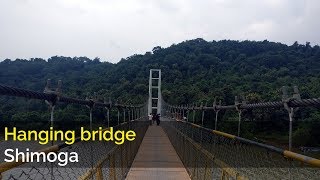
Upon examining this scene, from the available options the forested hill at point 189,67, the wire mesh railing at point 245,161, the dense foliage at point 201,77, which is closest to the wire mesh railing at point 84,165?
the wire mesh railing at point 245,161

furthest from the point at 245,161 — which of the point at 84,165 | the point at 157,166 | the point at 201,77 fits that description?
the point at 201,77

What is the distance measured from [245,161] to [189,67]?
53.4m

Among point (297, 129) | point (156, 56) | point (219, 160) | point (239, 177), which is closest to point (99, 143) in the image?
point (219, 160)

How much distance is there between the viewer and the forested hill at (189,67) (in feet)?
114

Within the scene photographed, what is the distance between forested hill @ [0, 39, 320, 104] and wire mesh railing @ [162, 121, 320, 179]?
2423cm

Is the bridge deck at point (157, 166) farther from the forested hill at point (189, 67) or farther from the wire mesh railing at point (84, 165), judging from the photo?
the forested hill at point (189, 67)

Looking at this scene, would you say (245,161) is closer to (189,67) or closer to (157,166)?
(157,166)

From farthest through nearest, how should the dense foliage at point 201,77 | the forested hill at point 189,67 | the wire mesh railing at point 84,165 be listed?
the forested hill at point 189,67
the dense foliage at point 201,77
the wire mesh railing at point 84,165

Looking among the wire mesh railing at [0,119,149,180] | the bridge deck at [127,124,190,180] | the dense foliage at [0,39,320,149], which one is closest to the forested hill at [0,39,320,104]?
the dense foliage at [0,39,320,149]

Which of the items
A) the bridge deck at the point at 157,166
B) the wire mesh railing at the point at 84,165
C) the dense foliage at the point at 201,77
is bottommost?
the bridge deck at the point at 157,166

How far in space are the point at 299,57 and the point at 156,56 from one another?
23.8m

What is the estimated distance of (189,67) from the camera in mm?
56094

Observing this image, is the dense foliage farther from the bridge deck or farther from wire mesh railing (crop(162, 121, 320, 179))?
wire mesh railing (crop(162, 121, 320, 179))

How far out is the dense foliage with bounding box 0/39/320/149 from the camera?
14414mm
